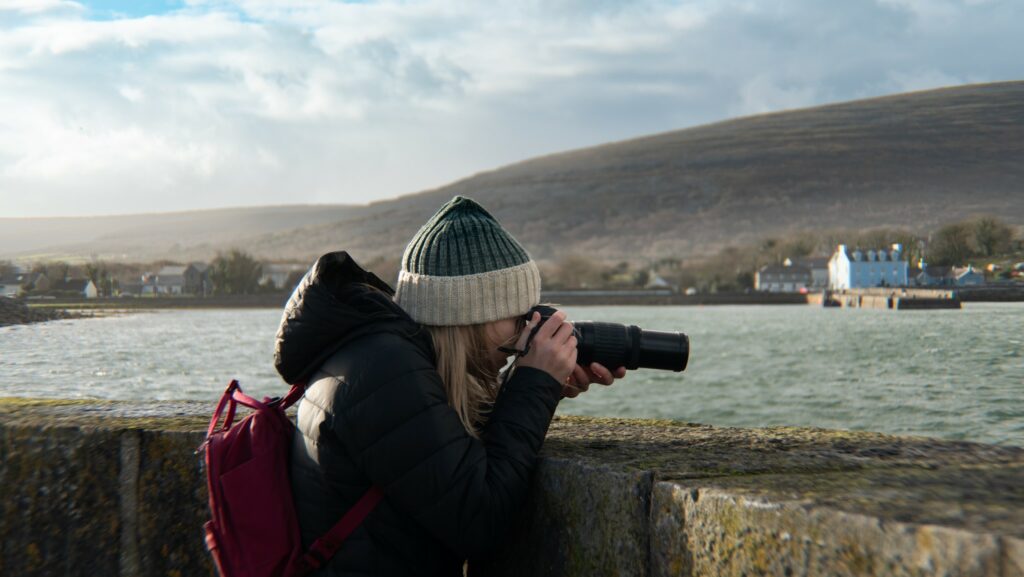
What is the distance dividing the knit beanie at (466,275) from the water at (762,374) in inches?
93.3

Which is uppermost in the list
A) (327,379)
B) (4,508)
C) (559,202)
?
(559,202)

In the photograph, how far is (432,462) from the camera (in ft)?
5.51

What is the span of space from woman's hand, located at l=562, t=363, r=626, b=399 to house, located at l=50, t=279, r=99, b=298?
29644 millimetres

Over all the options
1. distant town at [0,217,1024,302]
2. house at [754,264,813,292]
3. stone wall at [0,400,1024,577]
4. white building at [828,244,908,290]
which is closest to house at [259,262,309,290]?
distant town at [0,217,1024,302]

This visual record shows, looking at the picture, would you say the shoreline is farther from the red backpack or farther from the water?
the red backpack

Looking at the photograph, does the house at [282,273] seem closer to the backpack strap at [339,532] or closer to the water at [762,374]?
the water at [762,374]

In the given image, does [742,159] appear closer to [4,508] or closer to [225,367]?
[225,367]

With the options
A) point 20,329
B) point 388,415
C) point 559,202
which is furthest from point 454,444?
point 559,202

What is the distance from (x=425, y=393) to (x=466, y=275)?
306mm

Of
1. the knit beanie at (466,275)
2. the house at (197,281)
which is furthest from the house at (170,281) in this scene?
the knit beanie at (466,275)

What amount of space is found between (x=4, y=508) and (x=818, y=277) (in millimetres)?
116195

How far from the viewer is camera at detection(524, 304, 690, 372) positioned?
6.86ft

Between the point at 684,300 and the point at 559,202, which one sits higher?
the point at 559,202

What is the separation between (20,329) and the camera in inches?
248
